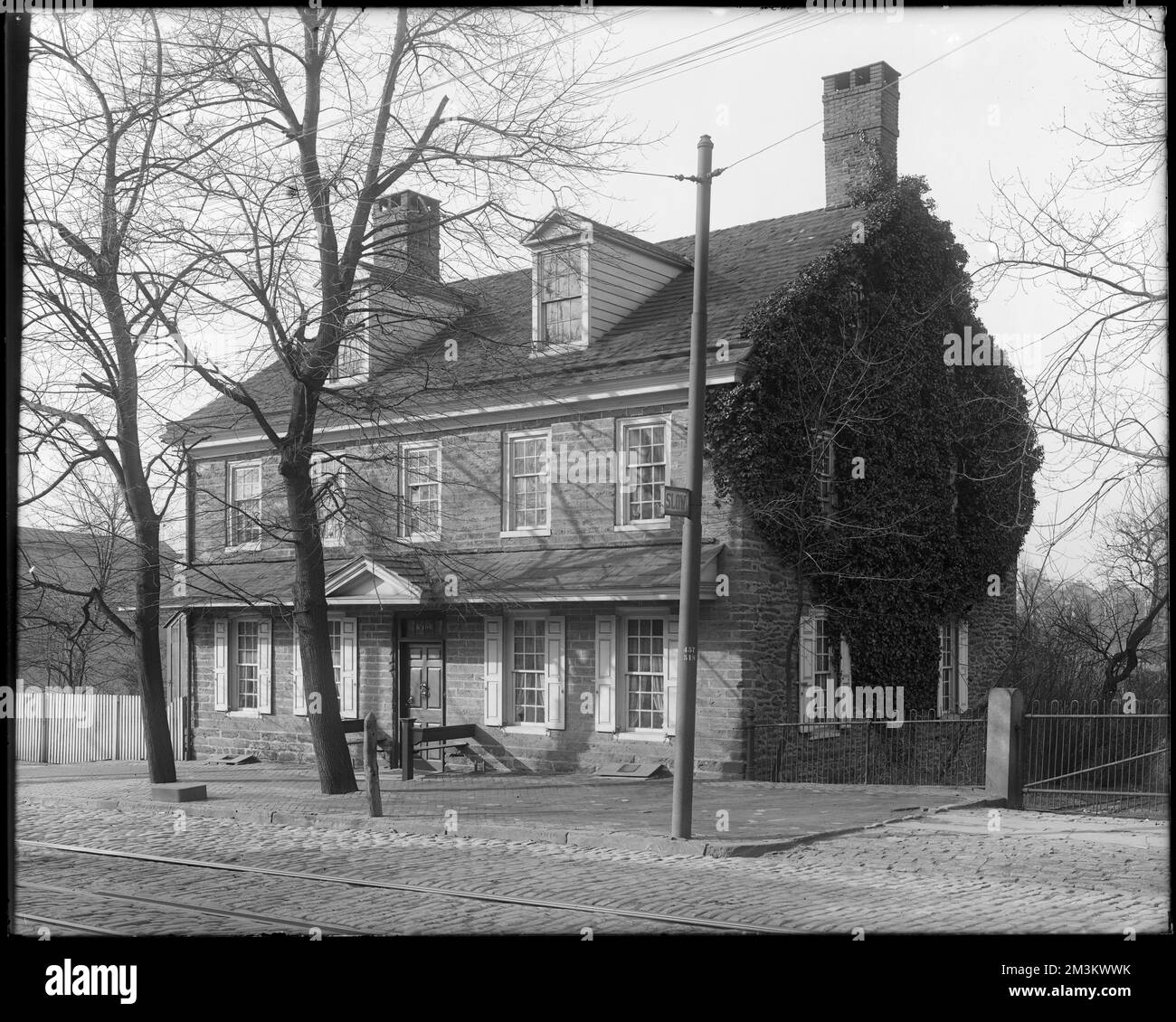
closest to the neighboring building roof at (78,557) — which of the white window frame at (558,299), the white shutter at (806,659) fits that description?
the white window frame at (558,299)

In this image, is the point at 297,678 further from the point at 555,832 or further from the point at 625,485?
the point at 555,832

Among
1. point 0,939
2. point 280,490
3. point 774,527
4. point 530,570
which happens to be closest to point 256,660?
point 280,490

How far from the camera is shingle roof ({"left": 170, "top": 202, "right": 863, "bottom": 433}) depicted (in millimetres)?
19500

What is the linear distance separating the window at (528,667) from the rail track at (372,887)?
9.25 meters

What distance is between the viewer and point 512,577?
2027cm

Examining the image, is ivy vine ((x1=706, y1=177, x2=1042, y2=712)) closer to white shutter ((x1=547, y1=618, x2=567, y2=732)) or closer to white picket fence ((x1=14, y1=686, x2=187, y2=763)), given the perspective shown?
white shutter ((x1=547, y1=618, x2=567, y2=732))

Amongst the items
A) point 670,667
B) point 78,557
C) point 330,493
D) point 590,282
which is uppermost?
point 590,282

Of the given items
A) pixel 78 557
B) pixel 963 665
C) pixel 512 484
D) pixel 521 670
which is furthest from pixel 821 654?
pixel 78 557

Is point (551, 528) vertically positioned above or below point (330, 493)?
below

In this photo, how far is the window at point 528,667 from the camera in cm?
2098

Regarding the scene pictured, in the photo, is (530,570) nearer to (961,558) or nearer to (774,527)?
(774,527)

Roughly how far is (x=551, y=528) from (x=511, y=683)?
2.77 meters

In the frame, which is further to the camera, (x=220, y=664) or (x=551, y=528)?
(x=220, y=664)
